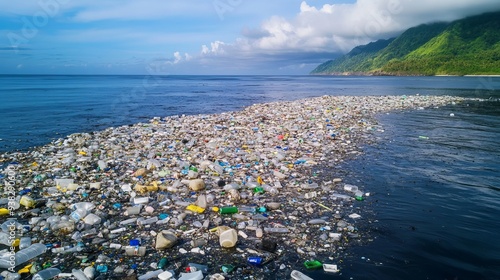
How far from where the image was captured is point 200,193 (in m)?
6.16

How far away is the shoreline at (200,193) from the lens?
4129 mm

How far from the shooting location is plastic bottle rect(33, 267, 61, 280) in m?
3.47

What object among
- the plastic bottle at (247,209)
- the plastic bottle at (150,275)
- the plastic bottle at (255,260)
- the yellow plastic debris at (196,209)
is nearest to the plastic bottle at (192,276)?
the plastic bottle at (150,275)

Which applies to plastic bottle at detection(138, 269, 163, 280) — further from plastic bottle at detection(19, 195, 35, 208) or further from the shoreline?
plastic bottle at detection(19, 195, 35, 208)

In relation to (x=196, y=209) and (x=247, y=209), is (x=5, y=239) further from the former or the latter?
(x=247, y=209)

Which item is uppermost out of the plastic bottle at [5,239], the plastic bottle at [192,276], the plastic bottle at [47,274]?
the plastic bottle at [5,239]

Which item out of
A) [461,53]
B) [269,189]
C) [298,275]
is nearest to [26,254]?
[298,275]

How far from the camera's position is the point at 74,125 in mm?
15094

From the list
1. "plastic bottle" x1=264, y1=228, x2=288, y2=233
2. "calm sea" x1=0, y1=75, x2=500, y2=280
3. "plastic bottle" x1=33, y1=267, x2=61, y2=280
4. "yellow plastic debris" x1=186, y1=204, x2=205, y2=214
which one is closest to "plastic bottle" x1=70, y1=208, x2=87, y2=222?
"plastic bottle" x1=33, y1=267, x2=61, y2=280

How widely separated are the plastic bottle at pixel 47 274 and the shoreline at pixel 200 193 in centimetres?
15

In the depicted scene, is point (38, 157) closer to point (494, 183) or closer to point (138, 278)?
point (138, 278)

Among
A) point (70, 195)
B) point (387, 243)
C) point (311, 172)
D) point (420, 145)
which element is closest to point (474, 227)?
point (387, 243)

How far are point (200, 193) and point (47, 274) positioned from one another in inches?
121

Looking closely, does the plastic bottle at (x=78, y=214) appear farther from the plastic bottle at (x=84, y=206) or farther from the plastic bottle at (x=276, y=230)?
the plastic bottle at (x=276, y=230)
